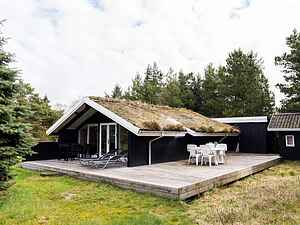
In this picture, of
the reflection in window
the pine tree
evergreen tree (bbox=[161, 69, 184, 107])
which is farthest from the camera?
the pine tree

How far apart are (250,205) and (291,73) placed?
2331 centimetres

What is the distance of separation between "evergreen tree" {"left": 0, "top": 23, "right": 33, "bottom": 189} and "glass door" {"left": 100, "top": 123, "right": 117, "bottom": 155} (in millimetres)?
6109

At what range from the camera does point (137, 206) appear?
6.73 meters

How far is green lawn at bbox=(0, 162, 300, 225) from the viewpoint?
571cm

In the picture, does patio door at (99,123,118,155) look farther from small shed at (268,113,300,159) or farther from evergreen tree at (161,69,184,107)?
evergreen tree at (161,69,184,107)

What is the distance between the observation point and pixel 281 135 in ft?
56.9

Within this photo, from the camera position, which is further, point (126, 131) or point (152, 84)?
point (152, 84)

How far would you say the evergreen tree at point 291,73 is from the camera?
2558cm

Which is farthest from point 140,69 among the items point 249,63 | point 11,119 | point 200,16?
point 11,119

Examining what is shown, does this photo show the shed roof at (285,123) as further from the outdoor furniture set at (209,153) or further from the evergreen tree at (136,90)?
the evergreen tree at (136,90)

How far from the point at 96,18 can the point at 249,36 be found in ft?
35.2

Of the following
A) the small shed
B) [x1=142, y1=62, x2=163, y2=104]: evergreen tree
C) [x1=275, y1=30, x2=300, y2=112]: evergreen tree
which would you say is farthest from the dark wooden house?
[x1=142, y1=62, x2=163, y2=104]: evergreen tree

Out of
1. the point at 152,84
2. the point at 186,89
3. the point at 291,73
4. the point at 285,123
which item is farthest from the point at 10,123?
the point at 152,84

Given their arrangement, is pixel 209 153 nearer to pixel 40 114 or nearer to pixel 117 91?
pixel 40 114
